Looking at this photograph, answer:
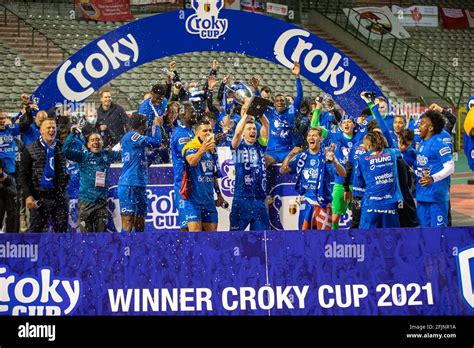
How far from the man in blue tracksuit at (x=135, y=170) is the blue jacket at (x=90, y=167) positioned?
191 mm

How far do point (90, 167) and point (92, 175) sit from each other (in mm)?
96

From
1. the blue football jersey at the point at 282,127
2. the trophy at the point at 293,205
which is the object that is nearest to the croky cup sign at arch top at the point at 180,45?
the blue football jersey at the point at 282,127

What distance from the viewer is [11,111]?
52.2 feet

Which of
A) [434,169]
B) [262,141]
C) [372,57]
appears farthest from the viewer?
[372,57]

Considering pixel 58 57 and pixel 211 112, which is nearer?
pixel 211 112

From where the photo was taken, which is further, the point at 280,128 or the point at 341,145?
the point at 280,128

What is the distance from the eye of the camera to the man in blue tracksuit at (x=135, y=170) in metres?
10.9

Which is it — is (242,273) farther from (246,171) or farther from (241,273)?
(246,171)

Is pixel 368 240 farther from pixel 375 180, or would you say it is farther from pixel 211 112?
pixel 211 112

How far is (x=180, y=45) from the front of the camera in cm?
1056

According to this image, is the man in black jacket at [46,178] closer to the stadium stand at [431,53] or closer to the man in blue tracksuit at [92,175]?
the man in blue tracksuit at [92,175]

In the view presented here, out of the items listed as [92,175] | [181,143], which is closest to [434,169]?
[181,143]
